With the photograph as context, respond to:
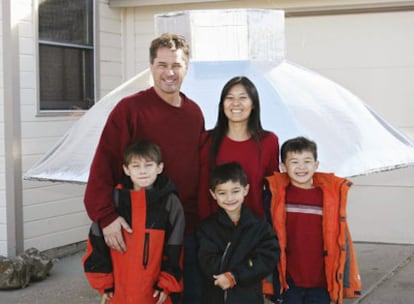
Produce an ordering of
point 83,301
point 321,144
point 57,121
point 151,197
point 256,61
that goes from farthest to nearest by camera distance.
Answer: point 57,121, point 83,301, point 256,61, point 321,144, point 151,197

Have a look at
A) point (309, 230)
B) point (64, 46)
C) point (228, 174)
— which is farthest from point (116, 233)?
point (64, 46)

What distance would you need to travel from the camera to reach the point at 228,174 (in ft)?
11.8

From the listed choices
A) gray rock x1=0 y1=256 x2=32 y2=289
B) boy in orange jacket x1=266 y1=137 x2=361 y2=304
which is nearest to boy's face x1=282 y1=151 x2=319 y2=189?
boy in orange jacket x1=266 y1=137 x2=361 y2=304

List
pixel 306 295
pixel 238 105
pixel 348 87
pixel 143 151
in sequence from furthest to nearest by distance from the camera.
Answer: pixel 348 87 → pixel 306 295 → pixel 238 105 → pixel 143 151

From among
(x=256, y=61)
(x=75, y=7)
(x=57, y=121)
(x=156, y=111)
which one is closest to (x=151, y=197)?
(x=156, y=111)

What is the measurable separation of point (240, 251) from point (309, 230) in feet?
1.36

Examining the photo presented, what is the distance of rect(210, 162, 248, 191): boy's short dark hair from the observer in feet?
11.8

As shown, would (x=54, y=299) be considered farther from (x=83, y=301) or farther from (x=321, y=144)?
(x=321, y=144)

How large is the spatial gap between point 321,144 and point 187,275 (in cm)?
126

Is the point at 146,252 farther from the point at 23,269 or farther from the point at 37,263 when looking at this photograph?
the point at 37,263

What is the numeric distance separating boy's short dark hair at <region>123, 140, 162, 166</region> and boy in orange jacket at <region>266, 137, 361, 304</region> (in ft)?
2.04

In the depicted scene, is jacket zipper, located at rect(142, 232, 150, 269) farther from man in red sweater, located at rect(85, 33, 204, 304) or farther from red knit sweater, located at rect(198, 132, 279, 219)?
red knit sweater, located at rect(198, 132, 279, 219)

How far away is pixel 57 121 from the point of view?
7.18 m

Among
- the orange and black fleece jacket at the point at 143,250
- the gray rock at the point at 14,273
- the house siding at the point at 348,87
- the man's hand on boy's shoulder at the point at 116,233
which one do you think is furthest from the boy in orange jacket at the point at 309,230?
the house siding at the point at 348,87
